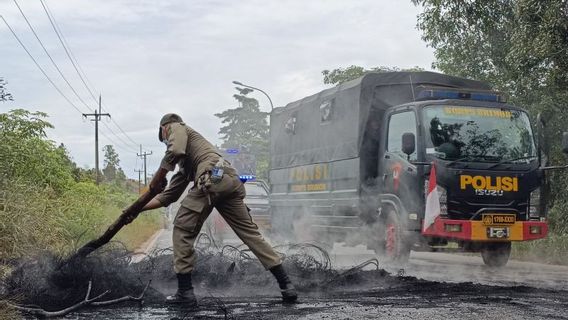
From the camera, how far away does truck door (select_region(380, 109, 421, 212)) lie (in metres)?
10.5

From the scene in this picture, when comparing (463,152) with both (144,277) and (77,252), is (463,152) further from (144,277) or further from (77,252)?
(77,252)

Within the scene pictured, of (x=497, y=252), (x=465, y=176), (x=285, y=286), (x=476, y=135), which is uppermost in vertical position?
(x=476, y=135)

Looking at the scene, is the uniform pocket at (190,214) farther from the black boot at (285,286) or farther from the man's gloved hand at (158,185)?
the black boot at (285,286)

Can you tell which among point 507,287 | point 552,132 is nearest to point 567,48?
point 552,132

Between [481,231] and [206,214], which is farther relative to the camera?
[481,231]

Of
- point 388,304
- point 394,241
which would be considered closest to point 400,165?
point 394,241

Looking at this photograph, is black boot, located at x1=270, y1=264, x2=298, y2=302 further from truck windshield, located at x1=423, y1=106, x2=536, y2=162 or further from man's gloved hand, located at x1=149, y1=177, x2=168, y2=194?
truck windshield, located at x1=423, y1=106, x2=536, y2=162

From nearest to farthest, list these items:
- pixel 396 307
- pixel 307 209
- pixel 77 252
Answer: pixel 396 307 → pixel 77 252 → pixel 307 209

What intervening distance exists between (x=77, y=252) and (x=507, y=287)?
14.0ft

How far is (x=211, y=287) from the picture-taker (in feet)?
23.6

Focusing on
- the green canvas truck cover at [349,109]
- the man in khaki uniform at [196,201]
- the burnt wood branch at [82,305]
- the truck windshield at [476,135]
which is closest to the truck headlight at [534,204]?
the truck windshield at [476,135]

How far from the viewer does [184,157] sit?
656 cm

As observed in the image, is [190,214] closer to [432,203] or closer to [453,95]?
[432,203]

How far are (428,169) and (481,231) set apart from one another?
1.14m
